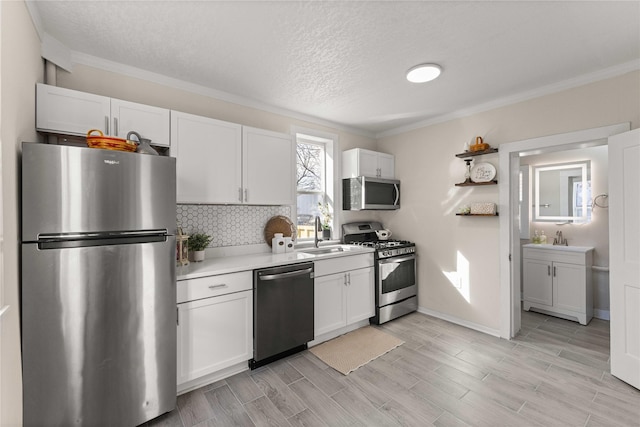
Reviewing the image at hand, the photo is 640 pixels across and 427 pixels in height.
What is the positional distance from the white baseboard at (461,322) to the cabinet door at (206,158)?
2.90 m

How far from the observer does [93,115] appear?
2035mm

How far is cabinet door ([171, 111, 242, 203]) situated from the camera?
2.39m

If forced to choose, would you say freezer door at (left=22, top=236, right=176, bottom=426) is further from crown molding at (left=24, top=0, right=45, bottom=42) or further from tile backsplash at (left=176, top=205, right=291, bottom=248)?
crown molding at (left=24, top=0, right=45, bottom=42)

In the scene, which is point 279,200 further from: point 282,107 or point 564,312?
point 564,312

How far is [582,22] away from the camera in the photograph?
184 centimetres

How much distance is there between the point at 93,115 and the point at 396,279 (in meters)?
3.44

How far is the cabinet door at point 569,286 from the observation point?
3445 millimetres

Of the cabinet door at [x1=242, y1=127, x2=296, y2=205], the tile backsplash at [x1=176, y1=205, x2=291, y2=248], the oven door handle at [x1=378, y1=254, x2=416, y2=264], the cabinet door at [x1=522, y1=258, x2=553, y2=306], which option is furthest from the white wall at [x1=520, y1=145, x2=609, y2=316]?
the tile backsplash at [x1=176, y1=205, x2=291, y2=248]

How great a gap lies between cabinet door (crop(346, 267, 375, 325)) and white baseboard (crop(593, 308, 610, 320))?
2875 millimetres

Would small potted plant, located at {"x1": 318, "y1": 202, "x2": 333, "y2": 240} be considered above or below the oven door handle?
above

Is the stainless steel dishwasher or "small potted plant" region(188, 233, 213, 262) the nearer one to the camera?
the stainless steel dishwasher

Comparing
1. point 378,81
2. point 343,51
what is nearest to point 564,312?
point 378,81

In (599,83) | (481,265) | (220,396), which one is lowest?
(220,396)

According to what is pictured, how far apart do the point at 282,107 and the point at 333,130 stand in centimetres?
87
